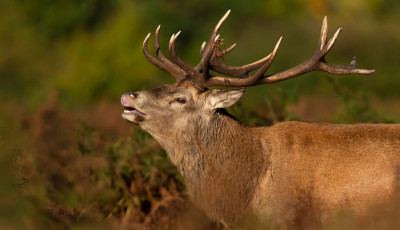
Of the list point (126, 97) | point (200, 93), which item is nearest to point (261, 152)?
point (200, 93)

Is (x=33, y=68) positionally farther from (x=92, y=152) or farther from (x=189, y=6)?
(x=92, y=152)

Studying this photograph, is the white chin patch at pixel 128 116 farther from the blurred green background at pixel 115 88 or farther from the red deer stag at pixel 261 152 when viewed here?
the blurred green background at pixel 115 88

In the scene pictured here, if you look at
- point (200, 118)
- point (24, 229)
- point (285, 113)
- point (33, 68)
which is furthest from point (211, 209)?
point (33, 68)

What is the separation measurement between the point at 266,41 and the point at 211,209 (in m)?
20.9

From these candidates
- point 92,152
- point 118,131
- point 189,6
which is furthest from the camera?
point 189,6

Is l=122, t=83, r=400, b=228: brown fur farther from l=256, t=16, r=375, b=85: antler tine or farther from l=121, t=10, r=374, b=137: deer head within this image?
l=256, t=16, r=375, b=85: antler tine

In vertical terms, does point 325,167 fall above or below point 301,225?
above

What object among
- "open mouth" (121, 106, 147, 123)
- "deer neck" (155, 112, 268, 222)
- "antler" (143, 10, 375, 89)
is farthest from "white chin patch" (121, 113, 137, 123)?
"antler" (143, 10, 375, 89)

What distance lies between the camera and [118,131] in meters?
12.3

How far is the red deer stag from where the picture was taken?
5855mm

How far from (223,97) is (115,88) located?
1529cm

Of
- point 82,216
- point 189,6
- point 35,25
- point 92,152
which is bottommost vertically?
point 82,216

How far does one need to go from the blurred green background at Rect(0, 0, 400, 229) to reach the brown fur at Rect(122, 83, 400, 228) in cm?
92

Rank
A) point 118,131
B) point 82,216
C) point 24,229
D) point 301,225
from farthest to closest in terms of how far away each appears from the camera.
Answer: point 118,131 → point 82,216 → point 301,225 → point 24,229
